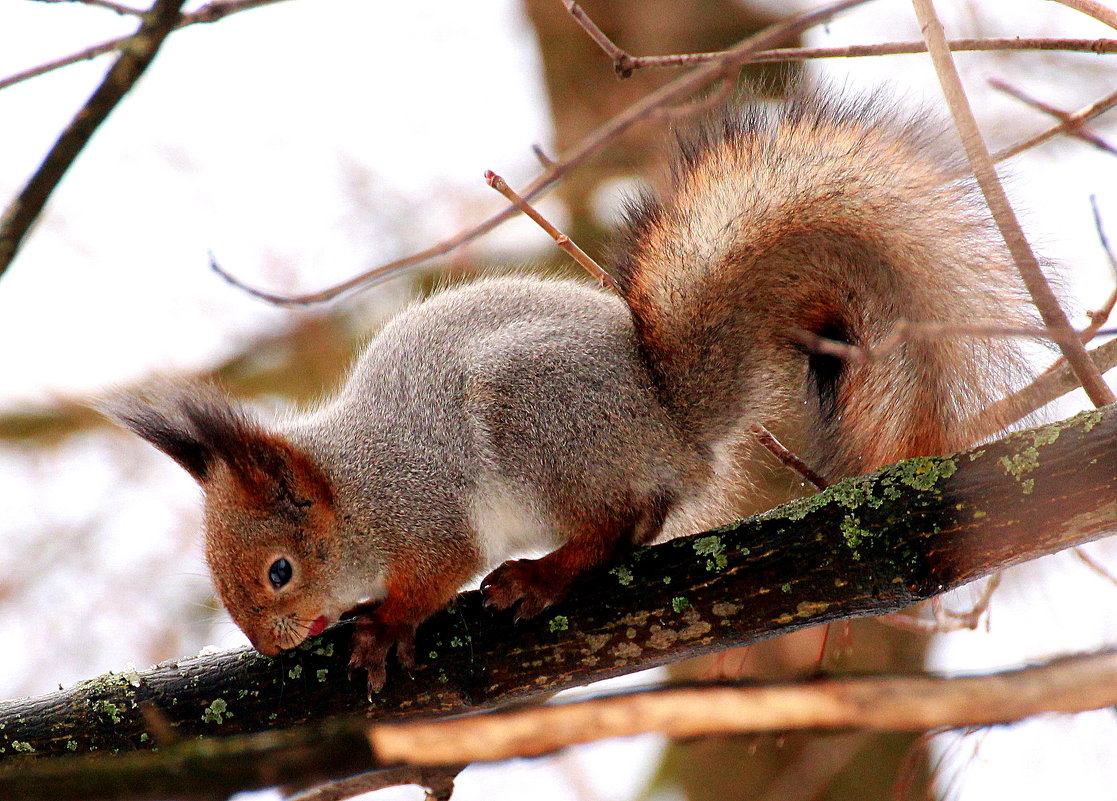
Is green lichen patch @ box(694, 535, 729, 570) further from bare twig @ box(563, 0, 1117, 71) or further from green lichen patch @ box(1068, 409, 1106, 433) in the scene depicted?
bare twig @ box(563, 0, 1117, 71)

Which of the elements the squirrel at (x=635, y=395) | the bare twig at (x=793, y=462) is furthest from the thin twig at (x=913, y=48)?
the bare twig at (x=793, y=462)

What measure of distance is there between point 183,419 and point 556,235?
1.18 meters

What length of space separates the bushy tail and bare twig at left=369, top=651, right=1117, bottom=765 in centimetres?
170

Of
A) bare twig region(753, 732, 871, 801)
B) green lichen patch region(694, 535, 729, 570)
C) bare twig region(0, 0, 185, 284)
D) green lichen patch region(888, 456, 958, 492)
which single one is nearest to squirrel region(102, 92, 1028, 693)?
green lichen patch region(694, 535, 729, 570)

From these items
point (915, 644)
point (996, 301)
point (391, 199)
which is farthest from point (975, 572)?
point (391, 199)

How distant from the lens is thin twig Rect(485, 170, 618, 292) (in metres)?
2.23

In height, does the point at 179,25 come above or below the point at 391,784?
above

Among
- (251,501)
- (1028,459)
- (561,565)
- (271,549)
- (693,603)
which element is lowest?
(1028,459)

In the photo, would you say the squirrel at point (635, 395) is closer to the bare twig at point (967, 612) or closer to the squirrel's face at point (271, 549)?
the squirrel's face at point (271, 549)

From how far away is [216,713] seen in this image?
2488mm

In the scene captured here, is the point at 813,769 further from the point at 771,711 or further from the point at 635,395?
the point at 771,711

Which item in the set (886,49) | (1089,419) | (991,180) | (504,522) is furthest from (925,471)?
(504,522)

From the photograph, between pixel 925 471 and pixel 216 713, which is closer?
pixel 925 471

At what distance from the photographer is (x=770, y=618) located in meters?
2.20
